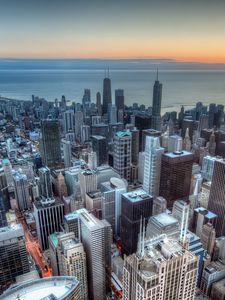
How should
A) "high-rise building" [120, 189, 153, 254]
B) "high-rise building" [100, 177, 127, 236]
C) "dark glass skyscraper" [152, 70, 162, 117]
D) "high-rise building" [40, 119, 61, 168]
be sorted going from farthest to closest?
"dark glass skyscraper" [152, 70, 162, 117], "high-rise building" [40, 119, 61, 168], "high-rise building" [100, 177, 127, 236], "high-rise building" [120, 189, 153, 254]

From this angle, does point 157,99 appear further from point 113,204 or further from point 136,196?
point 136,196

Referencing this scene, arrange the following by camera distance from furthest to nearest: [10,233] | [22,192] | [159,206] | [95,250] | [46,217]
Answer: [22,192]
[159,206]
[46,217]
[10,233]
[95,250]

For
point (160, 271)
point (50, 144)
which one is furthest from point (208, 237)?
point (50, 144)

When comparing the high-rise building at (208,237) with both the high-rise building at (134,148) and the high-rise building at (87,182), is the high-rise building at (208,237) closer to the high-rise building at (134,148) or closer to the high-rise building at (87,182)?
the high-rise building at (87,182)

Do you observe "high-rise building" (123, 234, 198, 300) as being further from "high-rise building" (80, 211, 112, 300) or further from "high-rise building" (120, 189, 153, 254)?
"high-rise building" (120, 189, 153, 254)

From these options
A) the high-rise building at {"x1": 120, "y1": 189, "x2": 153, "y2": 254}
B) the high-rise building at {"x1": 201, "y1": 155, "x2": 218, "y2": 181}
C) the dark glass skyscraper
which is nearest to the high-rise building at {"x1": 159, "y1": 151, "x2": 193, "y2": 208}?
the high-rise building at {"x1": 201, "y1": 155, "x2": 218, "y2": 181}

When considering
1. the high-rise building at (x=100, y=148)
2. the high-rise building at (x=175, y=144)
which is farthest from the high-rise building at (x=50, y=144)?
the high-rise building at (x=175, y=144)
